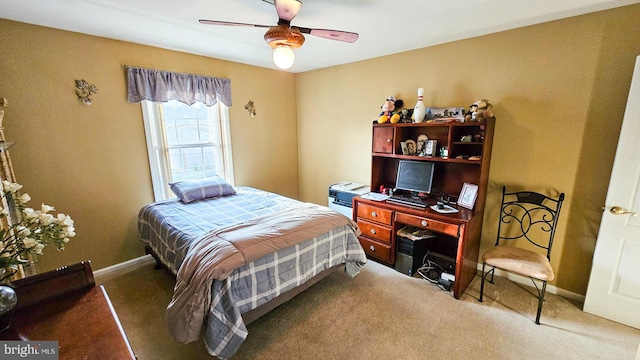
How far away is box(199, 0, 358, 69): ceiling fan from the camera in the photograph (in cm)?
166

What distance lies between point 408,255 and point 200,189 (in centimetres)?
238

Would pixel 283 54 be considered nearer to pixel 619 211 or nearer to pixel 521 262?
pixel 521 262

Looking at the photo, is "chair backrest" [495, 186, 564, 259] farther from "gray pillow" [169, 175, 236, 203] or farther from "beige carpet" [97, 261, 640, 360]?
"gray pillow" [169, 175, 236, 203]

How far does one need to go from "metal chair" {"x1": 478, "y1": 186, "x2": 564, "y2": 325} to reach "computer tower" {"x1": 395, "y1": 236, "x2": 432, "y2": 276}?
23.2 inches

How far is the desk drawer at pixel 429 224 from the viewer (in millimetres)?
2289

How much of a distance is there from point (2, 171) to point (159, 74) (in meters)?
1.52

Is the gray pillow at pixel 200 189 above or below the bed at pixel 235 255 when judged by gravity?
above

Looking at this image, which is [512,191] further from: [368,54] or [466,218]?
→ [368,54]

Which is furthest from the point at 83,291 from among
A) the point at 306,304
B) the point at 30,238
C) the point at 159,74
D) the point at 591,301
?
the point at 591,301

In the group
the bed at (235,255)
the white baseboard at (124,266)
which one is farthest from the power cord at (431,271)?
the white baseboard at (124,266)

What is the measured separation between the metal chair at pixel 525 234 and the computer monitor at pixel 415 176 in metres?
0.68

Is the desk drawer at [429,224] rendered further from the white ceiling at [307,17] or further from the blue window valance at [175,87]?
the blue window valance at [175,87]

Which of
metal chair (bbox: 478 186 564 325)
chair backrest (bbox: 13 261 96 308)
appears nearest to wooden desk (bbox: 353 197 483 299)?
metal chair (bbox: 478 186 564 325)

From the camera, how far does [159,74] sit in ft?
9.27
